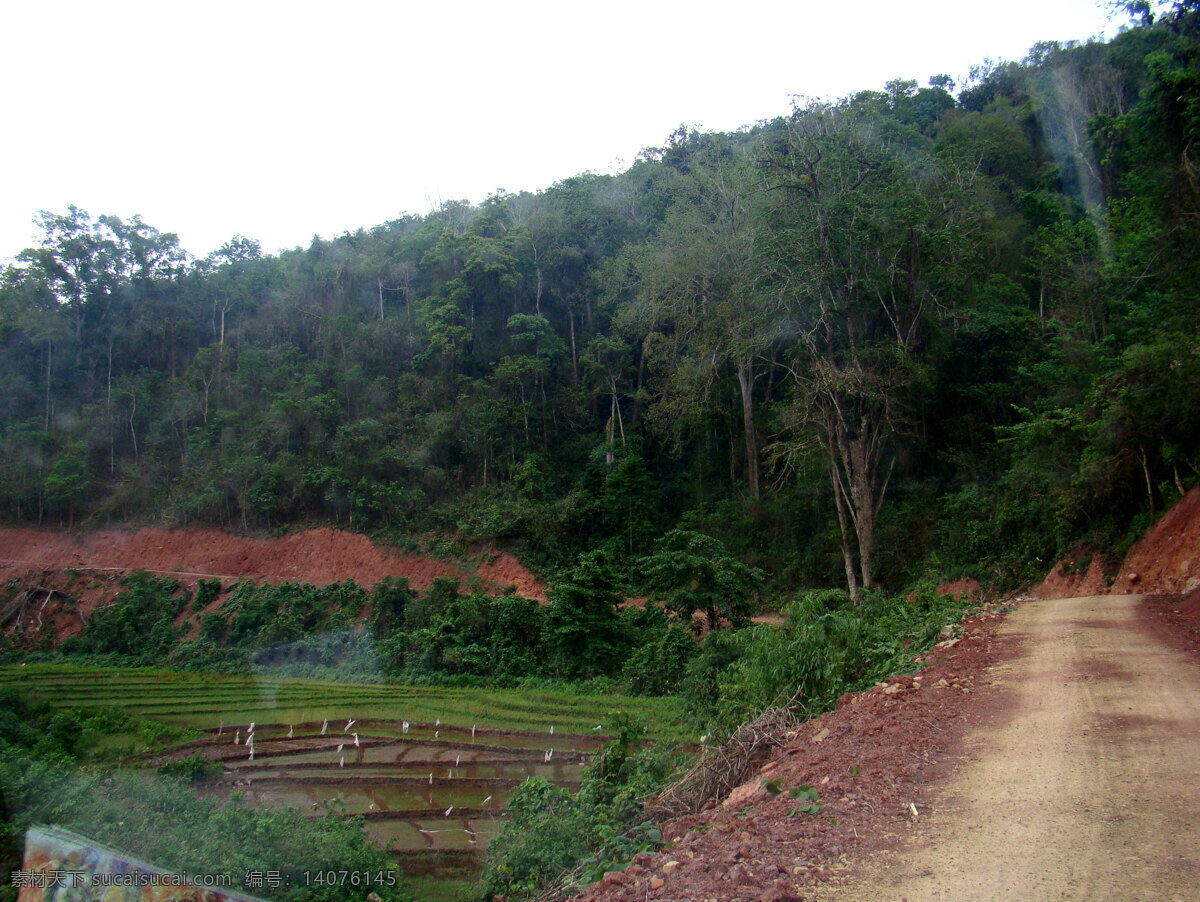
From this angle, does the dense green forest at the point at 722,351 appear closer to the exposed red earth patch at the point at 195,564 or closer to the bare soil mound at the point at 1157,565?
the bare soil mound at the point at 1157,565

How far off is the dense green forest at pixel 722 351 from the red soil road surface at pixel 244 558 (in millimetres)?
1194

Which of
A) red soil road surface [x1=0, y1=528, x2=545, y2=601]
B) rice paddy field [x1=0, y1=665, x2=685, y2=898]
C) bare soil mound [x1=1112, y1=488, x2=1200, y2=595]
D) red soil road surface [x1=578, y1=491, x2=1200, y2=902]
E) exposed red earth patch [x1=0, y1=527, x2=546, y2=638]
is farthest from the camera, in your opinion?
red soil road surface [x1=0, y1=528, x2=545, y2=601]

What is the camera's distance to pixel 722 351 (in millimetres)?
25297

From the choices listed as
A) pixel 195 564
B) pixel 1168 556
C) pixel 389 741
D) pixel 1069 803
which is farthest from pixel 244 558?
pixel 1069 803

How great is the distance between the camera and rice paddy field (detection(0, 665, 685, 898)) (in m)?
11.9

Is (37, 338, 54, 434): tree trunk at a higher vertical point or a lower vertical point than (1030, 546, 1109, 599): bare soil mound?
higher

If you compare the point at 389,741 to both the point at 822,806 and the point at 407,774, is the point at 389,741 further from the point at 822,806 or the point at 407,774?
the point at 822,806

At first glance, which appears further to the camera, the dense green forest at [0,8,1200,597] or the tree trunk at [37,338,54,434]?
the tree trunk at [37,338,54,434]

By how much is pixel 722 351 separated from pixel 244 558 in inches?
884

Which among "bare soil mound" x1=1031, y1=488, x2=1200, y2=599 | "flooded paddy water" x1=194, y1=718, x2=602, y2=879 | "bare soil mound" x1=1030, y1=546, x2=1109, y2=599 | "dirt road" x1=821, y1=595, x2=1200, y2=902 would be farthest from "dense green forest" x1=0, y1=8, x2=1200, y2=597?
"dirt road" x1=821, y1=595, x2=1200, y2=902

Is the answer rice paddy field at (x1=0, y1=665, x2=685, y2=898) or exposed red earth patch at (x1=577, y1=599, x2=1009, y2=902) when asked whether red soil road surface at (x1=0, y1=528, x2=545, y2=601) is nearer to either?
rice paddy field at (x1=0, y1=665, x2=685, y2=898)

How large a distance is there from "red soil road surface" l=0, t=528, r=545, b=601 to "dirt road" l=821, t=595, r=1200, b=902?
21.5 metres

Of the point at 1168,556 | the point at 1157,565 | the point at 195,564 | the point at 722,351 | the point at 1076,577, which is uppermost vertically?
the point at 722,351

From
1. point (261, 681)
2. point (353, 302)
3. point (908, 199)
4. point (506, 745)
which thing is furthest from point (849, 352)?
point (353, 302)
